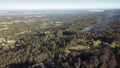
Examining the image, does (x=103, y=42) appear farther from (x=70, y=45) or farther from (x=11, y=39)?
(x=11, y=39)

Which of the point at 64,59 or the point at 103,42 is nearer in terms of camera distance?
the point at 64,59

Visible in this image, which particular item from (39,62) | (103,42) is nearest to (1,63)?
(39,62)

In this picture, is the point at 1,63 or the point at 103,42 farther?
the point at 103,42

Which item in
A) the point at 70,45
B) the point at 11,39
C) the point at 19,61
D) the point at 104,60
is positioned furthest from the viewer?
the point at 11,39

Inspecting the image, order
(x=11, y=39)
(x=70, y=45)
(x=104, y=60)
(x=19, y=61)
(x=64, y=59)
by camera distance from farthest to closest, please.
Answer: (x=11, y=39), (x=70, y=45), (x=19, y=61), (x=64, y=59), (x=104, y=60)

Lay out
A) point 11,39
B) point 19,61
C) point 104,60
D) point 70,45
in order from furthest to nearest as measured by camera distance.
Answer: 1. point 11,39
2. point 70,45
3. point 19,61
4. point 104,60

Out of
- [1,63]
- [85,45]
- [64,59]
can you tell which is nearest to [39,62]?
[64,59]

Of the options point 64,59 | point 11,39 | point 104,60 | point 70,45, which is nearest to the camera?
point 104,60

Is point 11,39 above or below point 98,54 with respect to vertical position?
below

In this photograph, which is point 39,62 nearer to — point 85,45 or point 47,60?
point 47,60
